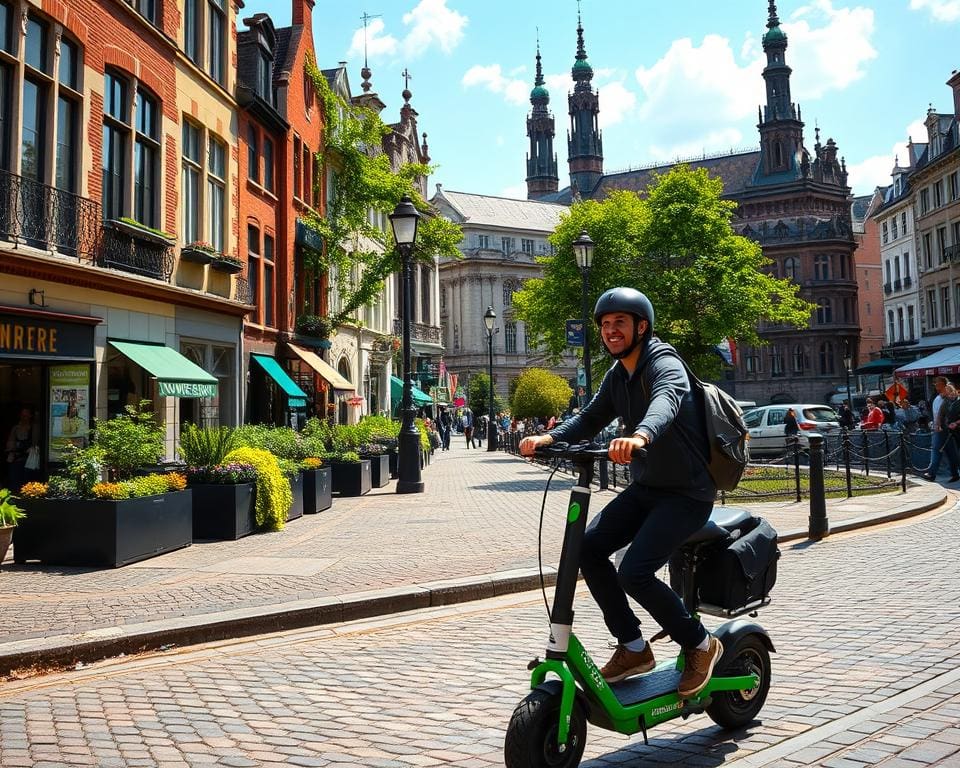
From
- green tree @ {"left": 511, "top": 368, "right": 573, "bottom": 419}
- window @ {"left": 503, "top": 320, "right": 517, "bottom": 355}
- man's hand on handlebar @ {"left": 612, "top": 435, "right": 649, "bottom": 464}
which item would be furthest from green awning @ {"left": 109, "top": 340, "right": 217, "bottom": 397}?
window @ {"left": 503, "top": 320, "right": 517, "bottom": 355}

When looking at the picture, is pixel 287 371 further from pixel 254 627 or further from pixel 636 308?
pixel 636 308

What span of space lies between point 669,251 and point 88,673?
2520 cm

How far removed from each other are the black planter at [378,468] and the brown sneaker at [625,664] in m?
15.2

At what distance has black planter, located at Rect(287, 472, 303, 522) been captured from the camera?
13.2 meters

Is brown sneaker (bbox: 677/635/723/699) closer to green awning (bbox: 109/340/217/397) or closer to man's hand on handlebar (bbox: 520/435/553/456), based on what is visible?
man's hand on handlebar (bbox: 520/435/553/456)

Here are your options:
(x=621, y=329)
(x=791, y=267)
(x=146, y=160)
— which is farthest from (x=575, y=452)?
(x=791, y=267)

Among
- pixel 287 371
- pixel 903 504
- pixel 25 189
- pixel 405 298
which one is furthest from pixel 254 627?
pixel 287 371

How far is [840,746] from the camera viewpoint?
12.9 ft

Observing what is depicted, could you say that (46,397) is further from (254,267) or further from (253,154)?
(253,154)

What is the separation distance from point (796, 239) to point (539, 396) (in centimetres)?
5006

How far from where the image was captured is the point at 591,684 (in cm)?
354

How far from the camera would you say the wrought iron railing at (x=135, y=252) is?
15227 millimetres

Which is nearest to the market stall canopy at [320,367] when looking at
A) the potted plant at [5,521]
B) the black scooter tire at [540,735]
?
the potted plant at [5,521]

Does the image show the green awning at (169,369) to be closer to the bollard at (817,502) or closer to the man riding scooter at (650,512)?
the bollard at (817,502)
